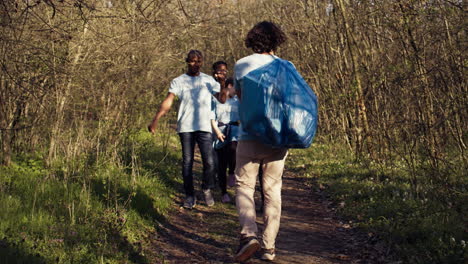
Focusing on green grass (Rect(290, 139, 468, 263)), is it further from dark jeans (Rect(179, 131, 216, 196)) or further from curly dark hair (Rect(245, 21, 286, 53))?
curly dark hair (Rect(245, 21, 286, 53))

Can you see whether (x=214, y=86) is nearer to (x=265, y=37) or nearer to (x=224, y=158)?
(x=224, y=158)

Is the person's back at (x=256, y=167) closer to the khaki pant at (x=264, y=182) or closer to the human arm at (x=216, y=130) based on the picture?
the khaki pant at (x=264, y=182)

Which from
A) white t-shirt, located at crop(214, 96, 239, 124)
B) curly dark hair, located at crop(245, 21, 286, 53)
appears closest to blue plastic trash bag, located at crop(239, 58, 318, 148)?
curly dark hair, located at crop(245, 21, 286, 53)

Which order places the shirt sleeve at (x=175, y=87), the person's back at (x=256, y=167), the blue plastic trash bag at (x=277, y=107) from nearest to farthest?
1. the blue plastic trash bag at (x=277, y=107)
2. the person's back at (x=256, y=167)
3. the shirt sleeve at (x=175, y=87)

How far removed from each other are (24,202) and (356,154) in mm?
7444

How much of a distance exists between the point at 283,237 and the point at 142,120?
6.69 metres

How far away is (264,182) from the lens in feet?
16.5

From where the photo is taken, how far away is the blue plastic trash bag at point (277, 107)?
4516 millimetres

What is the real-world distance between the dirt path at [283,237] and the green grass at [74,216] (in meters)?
0.26

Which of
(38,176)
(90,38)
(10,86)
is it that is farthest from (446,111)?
(10,86)

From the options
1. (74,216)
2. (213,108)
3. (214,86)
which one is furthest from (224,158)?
(74,216)

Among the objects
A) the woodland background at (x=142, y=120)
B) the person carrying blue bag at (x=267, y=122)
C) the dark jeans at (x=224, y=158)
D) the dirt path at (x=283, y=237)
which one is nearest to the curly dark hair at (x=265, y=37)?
the person carrying blue bag at (x=267, y=122)

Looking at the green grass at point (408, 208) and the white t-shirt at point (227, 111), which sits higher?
the white t-shirt at point (227, 111)

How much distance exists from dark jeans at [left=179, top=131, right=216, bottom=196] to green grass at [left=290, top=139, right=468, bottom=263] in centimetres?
186
